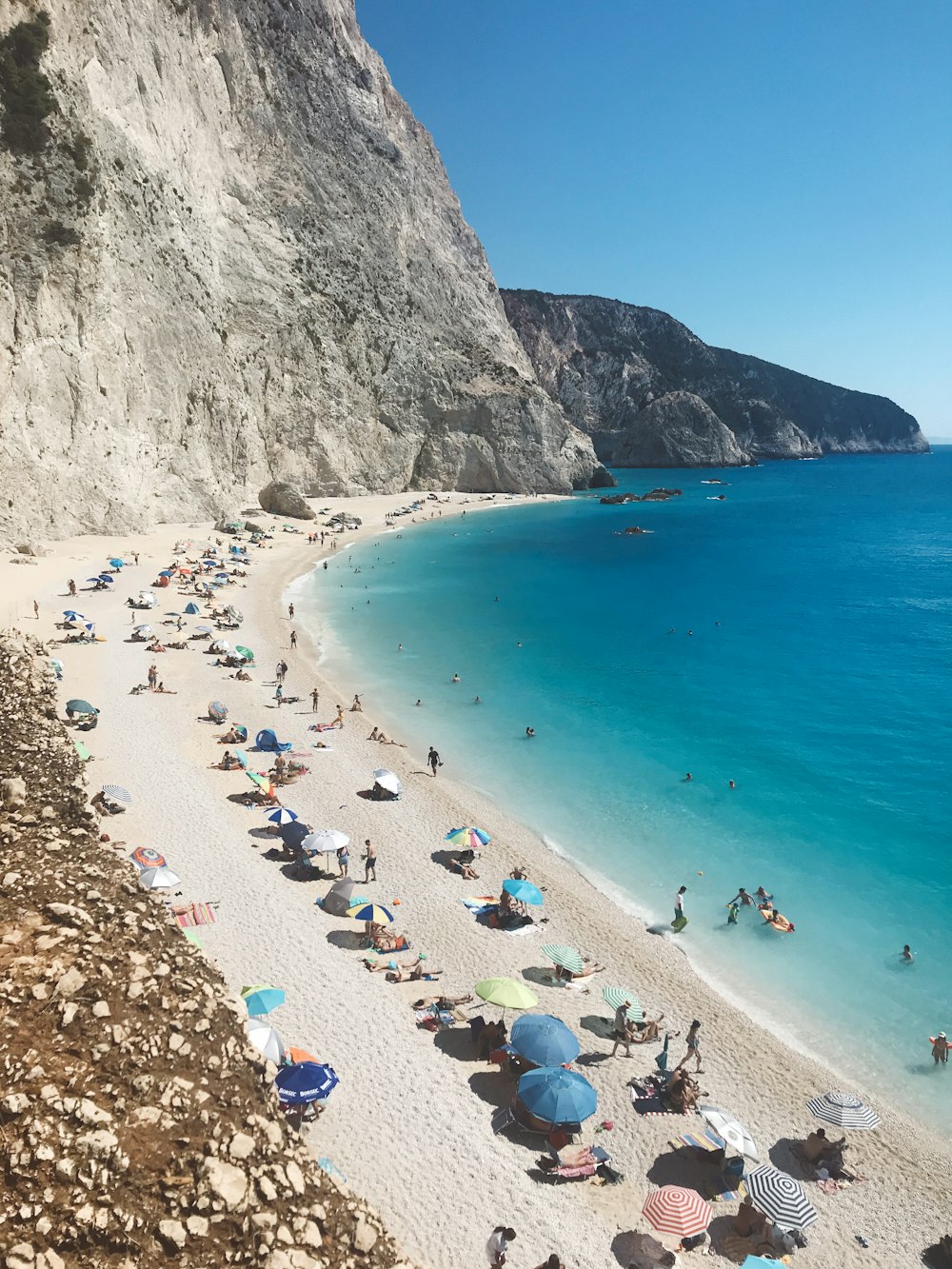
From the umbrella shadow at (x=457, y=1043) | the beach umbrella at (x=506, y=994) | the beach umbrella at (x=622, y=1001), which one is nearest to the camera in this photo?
the umbrella shadow at (x=457, y=1043)

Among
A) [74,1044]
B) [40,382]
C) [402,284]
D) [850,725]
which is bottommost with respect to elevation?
[850,725]

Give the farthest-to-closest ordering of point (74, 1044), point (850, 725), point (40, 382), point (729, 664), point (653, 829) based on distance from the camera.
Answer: point (40, 382)
point (729, 664)
point (850, 725)
point (653, 829)
point (74, 1044)

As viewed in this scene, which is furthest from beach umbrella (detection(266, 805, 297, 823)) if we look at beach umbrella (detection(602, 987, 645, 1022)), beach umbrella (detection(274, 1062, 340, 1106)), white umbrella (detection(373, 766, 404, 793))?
beach umbrella (detection(602, 987, 645, 1022))

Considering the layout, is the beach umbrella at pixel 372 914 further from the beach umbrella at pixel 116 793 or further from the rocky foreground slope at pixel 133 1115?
the beach umbrella at pixel 116 793

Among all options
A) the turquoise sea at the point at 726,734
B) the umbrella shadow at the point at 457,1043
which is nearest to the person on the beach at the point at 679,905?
the turquoise sea at the point at 726,734

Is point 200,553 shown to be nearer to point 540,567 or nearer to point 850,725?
point 540,567

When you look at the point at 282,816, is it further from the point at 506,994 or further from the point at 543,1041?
the point at 543,1041

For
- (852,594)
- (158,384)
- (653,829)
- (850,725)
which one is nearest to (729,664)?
(850,725)

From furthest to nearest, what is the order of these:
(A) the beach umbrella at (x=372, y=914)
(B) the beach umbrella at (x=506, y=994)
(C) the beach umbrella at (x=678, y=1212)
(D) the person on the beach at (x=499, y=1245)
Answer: (A) the beach umbrella at (x=372, y=914), (B) the beach umbrella at (x=506, y=994), (C) the beach umbrella at (x=678, y=1212), (D) the person on the beach at (x=499, y=1245)
